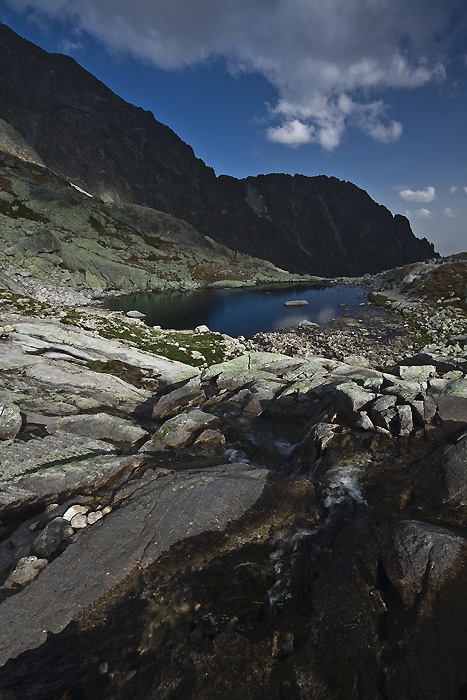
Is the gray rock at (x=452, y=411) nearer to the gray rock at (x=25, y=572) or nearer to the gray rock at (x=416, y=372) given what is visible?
the gray rock at (x=416, y=372)

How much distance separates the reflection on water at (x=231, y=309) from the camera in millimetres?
70938

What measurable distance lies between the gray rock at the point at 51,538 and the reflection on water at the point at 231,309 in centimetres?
5383

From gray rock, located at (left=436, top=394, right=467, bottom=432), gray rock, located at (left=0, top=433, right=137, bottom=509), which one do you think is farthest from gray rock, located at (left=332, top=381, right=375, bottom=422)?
gray rock, located at (left=0, top=433, right=137, bottom=509)

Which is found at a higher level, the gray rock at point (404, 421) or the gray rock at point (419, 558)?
the gray rock at point (404, 421)

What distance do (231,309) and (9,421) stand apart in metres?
76.3

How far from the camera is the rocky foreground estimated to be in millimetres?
6117

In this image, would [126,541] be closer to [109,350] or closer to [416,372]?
[416,372]

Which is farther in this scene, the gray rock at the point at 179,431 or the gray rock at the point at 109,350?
the gray rock at the point at 109,350

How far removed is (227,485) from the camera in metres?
11.2

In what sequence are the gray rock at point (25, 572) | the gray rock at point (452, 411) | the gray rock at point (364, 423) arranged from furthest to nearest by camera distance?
the gray rock at point (364, 423) < the gray rock at point (452, 411) < the gray rock at point (25, 572)

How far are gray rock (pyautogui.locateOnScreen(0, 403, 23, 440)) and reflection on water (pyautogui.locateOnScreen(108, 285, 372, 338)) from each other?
161ft

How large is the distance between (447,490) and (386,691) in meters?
6.44

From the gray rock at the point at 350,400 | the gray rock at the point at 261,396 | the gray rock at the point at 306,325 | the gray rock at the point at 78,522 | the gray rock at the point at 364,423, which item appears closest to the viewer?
Result: the gray rock at the point at 78,522

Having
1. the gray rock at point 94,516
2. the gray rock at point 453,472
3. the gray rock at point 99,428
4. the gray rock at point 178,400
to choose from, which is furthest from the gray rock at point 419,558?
the gray rock at point 178,400
